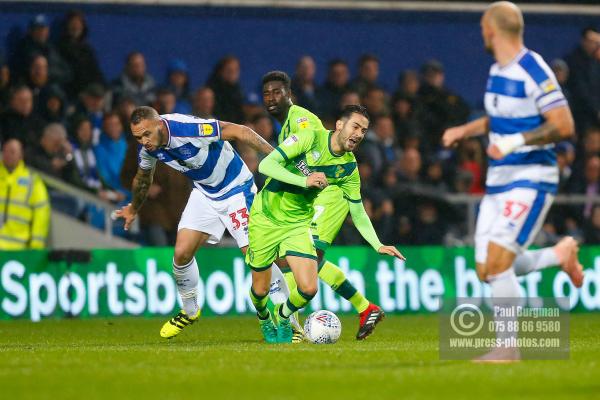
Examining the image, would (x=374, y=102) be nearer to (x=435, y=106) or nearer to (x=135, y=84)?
(x=435, y=106)

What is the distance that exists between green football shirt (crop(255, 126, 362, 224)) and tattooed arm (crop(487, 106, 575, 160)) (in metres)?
2.98

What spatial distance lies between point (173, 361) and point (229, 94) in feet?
32.1

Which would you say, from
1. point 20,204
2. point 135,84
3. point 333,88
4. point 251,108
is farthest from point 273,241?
point 333,88

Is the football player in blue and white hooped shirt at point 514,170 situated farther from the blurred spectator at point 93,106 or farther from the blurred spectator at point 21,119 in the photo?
the blurred spectator at point 93,106

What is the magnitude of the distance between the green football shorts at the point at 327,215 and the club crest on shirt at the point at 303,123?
144cm

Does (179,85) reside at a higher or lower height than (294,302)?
higher

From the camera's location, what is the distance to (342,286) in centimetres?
1187

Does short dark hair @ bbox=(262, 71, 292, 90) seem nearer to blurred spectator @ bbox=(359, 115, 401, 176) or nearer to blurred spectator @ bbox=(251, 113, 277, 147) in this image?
blurred spectator @ bbox=(251, 113, 277, 147)

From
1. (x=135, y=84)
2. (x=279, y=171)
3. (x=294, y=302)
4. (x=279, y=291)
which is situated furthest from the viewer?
(x=135, y=84)

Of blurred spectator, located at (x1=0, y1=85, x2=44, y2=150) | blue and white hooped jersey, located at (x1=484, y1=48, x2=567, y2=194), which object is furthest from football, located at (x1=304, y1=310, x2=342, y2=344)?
blurred spectator, located at (x1=0, y1=85, x2=44, y2=150)

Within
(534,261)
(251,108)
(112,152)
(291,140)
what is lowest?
(534,261)

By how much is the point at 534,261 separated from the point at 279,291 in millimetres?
3912

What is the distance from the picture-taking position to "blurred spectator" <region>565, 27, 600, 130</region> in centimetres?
2092

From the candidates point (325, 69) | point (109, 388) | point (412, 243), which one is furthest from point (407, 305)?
point (109, 388)
